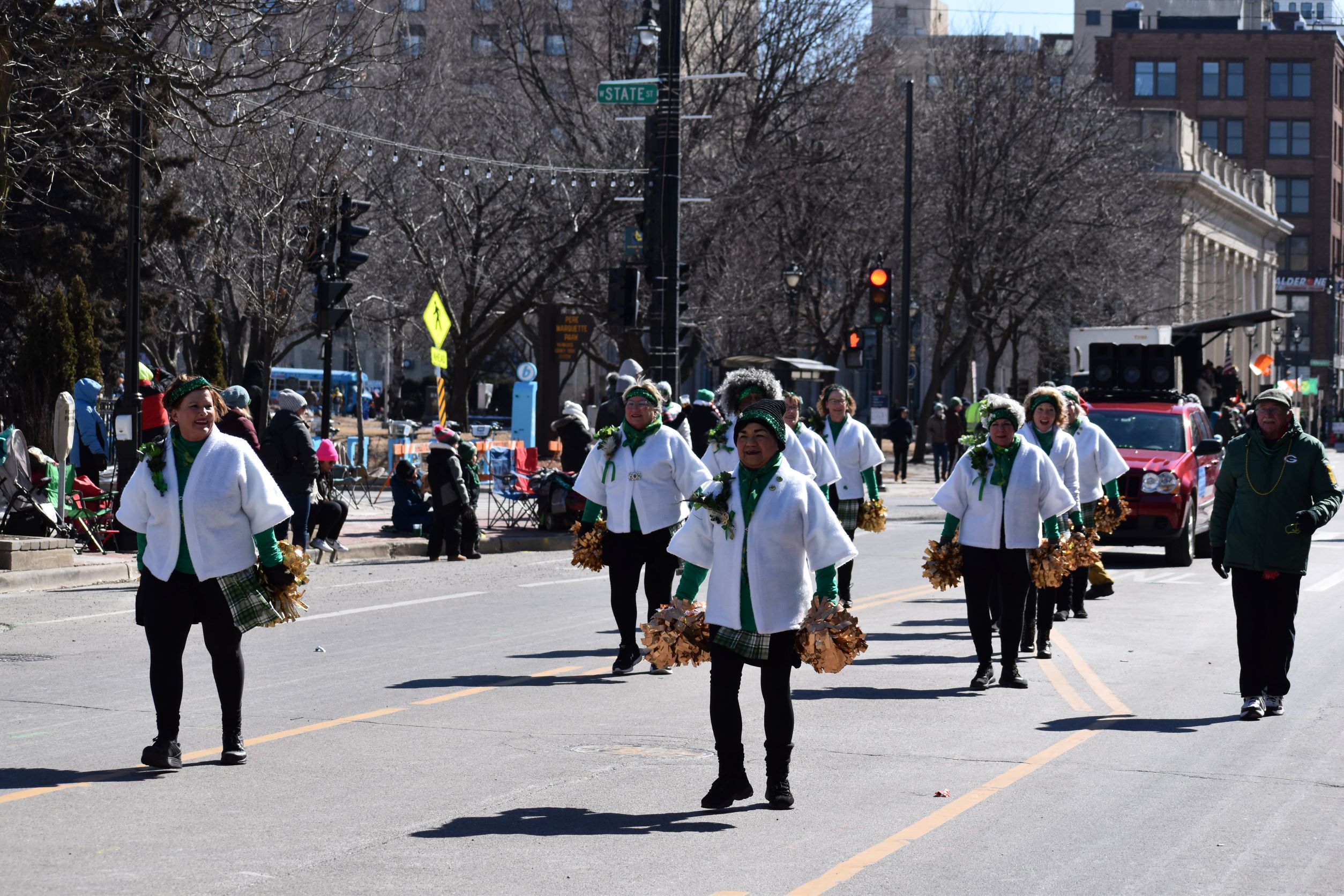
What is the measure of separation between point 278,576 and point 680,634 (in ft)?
6.40

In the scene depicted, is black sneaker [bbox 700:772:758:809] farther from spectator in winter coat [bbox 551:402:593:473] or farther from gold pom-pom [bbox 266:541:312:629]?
spectator in winter coat [bbox 551:402:593:473]

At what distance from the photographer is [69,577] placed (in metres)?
16.4

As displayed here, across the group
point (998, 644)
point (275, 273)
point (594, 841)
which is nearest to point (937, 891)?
point (594, 841)

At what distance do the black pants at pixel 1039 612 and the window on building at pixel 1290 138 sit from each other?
109 m

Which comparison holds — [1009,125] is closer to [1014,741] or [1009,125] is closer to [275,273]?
[275,273]

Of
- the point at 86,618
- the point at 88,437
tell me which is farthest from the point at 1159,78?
the point at 86,618

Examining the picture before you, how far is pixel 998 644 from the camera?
43.8ft

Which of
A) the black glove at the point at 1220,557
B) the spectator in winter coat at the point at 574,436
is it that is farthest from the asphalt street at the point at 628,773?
the spectator in winter coat at the point at 574,436

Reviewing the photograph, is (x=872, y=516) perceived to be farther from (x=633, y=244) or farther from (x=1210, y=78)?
(x=1210, y=78)

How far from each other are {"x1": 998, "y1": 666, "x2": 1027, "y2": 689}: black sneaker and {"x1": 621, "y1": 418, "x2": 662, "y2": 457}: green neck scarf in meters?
2.55

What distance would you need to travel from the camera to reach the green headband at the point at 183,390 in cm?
805

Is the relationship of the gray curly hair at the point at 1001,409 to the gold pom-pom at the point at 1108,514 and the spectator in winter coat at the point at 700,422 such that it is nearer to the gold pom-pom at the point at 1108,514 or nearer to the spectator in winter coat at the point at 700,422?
the gold pom-pom at the point at 1108,514

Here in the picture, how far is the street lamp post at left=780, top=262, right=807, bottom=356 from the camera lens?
37.0 meters

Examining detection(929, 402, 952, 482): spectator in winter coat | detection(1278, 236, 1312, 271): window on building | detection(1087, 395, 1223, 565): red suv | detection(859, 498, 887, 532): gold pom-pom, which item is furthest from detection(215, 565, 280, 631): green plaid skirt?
detection(1278, 236, 1312, 271): window on building
